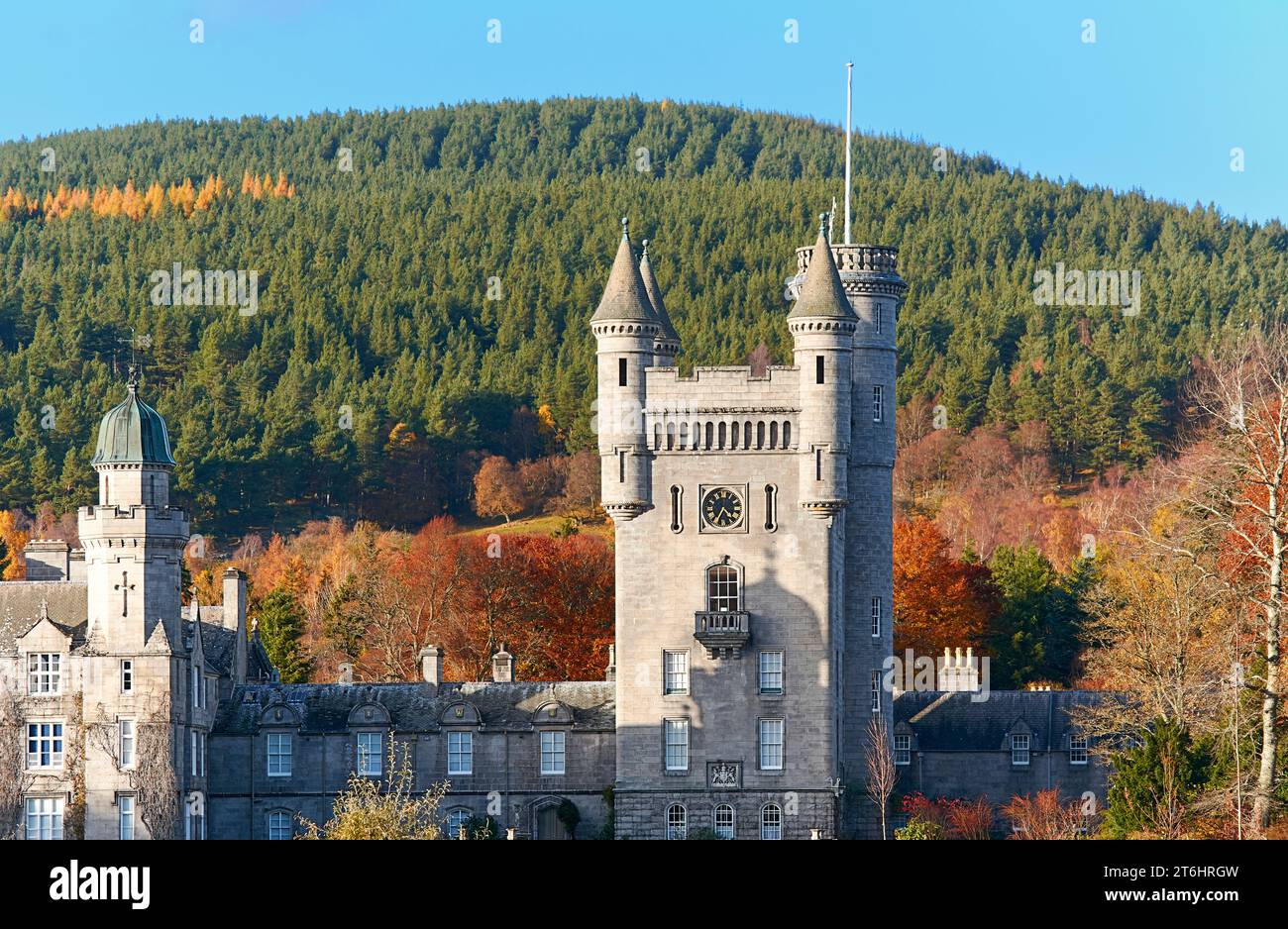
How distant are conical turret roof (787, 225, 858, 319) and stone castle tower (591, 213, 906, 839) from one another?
72mm

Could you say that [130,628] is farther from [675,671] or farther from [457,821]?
[675,671]

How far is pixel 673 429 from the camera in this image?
83.2m

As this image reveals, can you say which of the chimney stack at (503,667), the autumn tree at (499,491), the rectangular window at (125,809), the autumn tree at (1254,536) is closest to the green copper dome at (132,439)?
the rectangular window at (125,809)

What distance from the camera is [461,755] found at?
8462cm

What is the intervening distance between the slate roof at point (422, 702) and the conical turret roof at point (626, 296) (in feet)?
40.3

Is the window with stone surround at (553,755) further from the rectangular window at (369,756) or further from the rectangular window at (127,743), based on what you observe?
the rectangular window at (127,743)

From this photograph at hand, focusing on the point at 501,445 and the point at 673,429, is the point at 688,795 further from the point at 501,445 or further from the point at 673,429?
the point at 501,445

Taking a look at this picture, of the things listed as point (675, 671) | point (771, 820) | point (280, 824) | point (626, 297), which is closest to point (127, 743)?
point (280, 824)

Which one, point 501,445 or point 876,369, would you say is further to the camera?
point 501,445

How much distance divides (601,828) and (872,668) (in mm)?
10601
